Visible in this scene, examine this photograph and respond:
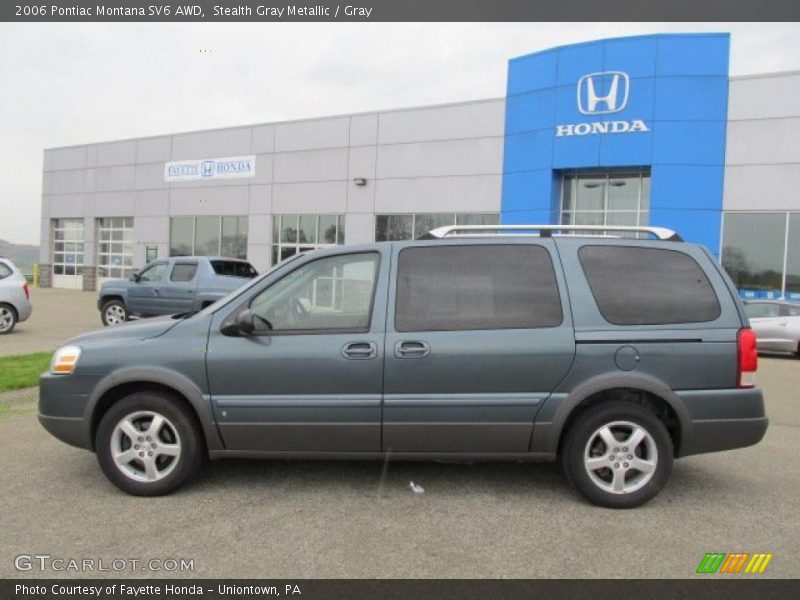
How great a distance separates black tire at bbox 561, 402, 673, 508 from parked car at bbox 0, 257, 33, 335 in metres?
12.7

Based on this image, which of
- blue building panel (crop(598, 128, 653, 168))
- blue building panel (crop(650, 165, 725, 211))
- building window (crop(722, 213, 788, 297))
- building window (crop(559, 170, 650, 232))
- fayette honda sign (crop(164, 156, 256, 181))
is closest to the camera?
building window (crop(722, 213, 788, 297))

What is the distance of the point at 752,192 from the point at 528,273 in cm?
1636

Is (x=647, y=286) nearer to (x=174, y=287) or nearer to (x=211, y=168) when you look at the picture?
(x=174, y=287)

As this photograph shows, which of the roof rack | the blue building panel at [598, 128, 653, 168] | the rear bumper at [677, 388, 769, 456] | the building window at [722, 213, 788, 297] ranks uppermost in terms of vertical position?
the blue building panel at [598, 128, 653, 168]

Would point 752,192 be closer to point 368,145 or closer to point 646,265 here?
point 368,145

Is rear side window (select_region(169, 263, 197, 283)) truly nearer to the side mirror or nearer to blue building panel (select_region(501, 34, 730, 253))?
the side mirror

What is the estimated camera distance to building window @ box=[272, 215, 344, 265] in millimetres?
23250

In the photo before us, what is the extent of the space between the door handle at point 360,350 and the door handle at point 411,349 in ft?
0.47

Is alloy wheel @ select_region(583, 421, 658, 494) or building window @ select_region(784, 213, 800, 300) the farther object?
building window @ select_region(784, 213, 800, 300)

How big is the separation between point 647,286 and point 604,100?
52.7 ft

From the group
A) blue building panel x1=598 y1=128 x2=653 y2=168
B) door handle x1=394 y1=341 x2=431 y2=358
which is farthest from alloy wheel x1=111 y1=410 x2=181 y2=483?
blue building panel x1=598 y1=128 x2=653 y2=168

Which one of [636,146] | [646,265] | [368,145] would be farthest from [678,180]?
[646,265]

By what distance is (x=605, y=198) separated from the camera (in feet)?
63.5

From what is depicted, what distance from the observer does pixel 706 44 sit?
56.9ft
